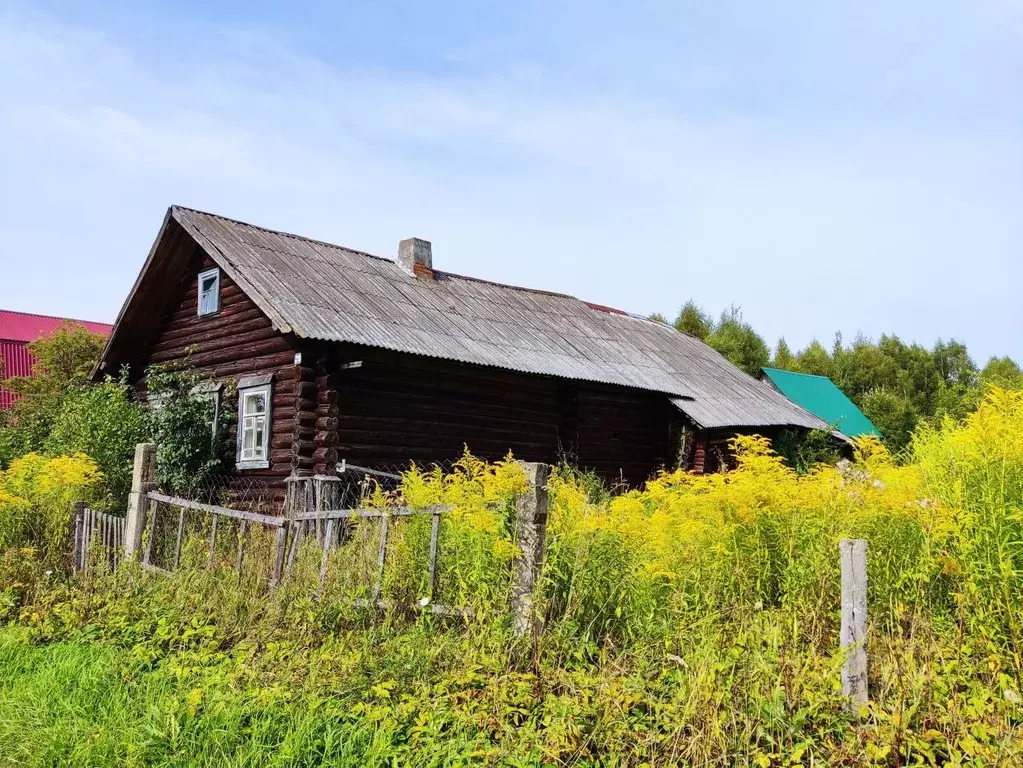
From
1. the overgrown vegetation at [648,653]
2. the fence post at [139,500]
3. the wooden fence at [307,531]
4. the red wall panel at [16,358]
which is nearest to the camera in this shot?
the overgrown vegetation at [648,653]

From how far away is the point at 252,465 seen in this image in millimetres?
14078

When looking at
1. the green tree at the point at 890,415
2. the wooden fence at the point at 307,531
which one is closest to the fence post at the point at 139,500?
the wooden fence at the point at 307,531

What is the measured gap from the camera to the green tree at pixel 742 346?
39.9 meters

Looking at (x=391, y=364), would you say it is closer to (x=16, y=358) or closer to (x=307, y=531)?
(x=307, y=531)

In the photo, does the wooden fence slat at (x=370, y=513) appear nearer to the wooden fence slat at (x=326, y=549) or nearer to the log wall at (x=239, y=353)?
the wooden fence slat at (x=326, y=549)

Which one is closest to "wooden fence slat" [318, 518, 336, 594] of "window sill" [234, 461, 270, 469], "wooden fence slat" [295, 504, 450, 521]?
"wooden fence slat" [295, 504, 450, 521]

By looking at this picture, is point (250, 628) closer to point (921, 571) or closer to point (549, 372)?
point (921, 571)

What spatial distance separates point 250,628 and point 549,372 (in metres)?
9.44

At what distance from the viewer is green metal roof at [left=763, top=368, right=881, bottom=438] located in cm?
2961

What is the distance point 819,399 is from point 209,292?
72.6 ft

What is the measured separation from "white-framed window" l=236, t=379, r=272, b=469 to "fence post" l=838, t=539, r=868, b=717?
35.8 ft

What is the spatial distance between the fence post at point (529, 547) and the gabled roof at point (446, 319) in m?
7.37

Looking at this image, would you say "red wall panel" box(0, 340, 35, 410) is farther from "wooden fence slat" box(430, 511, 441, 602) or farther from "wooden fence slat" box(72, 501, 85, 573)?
"wooden fence slat" box(430, 511, 441, 602)

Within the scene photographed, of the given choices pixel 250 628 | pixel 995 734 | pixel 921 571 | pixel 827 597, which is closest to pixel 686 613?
pixel 827 597
